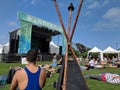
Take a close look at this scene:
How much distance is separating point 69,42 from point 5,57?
2877cm

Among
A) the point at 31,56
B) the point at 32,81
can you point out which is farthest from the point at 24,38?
the point at 32,81

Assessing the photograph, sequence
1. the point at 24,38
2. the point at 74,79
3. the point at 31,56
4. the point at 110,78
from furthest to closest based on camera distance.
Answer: the point at 24,38 < the point at 110,78 < the point at 74,79 < the point at 31,56

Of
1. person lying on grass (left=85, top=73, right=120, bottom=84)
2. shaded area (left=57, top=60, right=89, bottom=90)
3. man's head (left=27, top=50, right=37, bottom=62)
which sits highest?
man's head (left=27, top=50, right=37, bottom=62)

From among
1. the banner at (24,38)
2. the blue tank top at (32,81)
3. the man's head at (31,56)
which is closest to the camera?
the blue tank top at (32,81)

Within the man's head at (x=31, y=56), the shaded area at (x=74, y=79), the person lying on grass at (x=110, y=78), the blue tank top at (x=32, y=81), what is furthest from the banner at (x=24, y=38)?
the blue tank top at (x=32, y=81)

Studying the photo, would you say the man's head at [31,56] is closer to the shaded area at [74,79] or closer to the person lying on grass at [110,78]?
the shaded area at [74,79]

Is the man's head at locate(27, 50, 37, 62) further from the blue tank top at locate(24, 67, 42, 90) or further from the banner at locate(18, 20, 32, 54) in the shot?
the banner at locate(18, 20, 32, 54)

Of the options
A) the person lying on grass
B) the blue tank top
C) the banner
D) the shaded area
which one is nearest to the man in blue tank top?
the blue tank top

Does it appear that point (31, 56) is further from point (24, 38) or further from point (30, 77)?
point (24, 38)

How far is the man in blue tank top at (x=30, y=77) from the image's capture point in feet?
12.0

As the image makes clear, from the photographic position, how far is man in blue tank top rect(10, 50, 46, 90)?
3.67m

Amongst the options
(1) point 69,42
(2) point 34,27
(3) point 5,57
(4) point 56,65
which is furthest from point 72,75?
Result: (2) point 34,27

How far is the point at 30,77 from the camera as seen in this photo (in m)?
3.66

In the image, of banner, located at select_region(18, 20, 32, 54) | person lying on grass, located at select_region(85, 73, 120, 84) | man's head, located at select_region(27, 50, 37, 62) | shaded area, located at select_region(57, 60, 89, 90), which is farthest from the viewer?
banner, located at select_region(18, 20, 32, 54)
